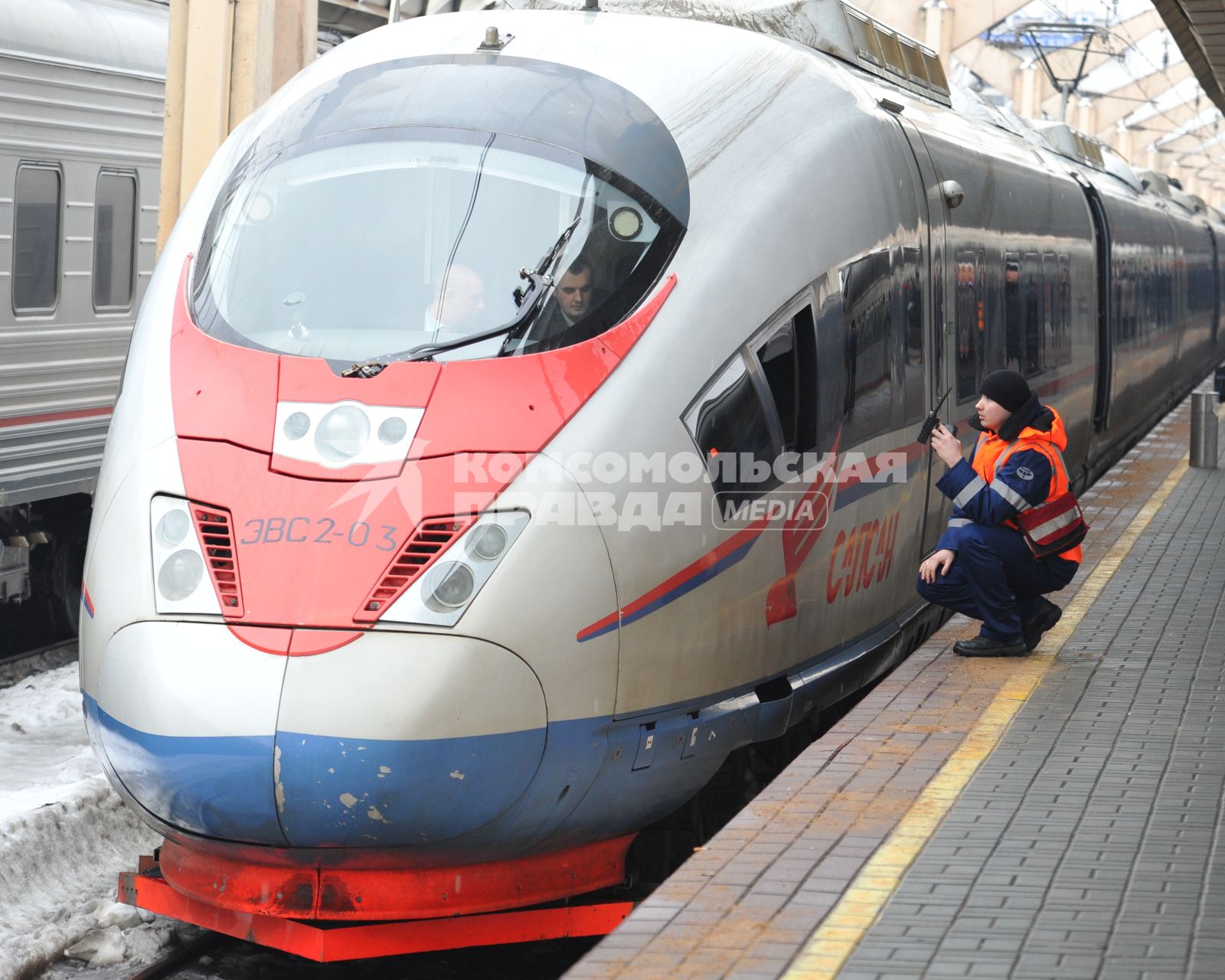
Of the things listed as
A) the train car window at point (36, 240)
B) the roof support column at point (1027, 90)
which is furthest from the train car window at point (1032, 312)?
the roof support column at point (1027, 90)

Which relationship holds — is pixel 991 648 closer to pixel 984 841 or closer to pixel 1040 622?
pixel 1040 622

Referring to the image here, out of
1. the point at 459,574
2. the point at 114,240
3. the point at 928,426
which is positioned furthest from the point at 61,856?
the point at 114,240

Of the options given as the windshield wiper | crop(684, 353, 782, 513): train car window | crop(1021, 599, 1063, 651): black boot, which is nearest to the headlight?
the windshield wiper

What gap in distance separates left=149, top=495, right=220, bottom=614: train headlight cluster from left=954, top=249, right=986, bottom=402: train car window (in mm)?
4335

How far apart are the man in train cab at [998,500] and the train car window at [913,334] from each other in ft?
0.98

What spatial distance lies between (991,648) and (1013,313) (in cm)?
290

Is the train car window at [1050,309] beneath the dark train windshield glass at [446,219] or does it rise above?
above

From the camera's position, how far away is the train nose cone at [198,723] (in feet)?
14.7

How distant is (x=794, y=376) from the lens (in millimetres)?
5746

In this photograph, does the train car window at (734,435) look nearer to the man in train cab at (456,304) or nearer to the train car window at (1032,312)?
the man in train cab at (456,304)

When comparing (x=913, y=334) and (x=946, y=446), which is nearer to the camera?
(x=946, y=446)

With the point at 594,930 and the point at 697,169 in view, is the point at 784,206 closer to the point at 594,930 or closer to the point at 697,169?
the point at 697,169

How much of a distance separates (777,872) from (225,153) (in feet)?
10.8

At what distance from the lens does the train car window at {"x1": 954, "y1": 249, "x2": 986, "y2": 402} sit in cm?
815
